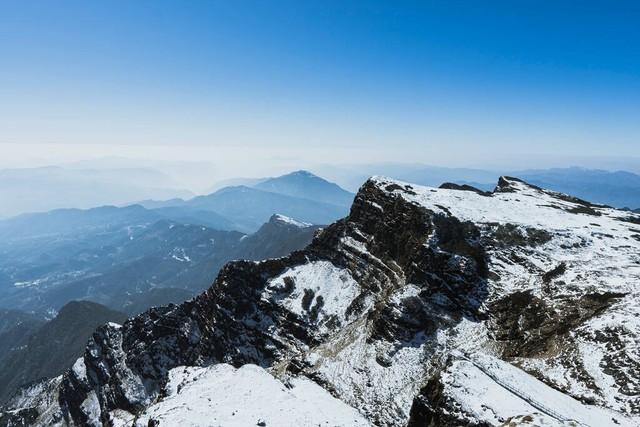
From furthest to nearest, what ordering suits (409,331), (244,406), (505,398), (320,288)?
1. (320,288)
2. (409,331)
3. (244,406)
4. (505,398)

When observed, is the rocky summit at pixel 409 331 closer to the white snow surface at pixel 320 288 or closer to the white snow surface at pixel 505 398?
the white snow surface at pixel 505 398

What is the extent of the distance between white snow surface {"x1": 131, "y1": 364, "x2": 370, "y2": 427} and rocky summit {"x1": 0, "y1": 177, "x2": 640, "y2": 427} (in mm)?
236

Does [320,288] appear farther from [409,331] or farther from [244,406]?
[244,406]

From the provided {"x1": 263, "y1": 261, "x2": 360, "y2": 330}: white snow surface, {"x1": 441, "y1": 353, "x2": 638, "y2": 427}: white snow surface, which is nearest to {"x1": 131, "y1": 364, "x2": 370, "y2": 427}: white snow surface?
{"x1": 441, "y1": 353, "x2": 638, "y2": 427}: white snow surface

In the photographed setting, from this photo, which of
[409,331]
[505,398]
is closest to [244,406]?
[505,398]

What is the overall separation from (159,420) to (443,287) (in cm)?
5103

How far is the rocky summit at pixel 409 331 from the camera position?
34.7 meters

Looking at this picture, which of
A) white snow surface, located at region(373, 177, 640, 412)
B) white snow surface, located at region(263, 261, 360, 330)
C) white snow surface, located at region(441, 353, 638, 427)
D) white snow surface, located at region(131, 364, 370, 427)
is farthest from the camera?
white snow surface, located at region(263, 261, 360, 330)

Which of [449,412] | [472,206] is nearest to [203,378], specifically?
[449,412]

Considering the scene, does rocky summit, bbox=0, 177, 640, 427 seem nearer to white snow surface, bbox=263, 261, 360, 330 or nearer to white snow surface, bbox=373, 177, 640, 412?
white snow surface, bbox=373, 177, 640, 412

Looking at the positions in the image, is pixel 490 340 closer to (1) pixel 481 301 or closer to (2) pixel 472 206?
(1) pixel 481 301

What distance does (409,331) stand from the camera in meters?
63.3

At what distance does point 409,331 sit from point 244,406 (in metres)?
34.1

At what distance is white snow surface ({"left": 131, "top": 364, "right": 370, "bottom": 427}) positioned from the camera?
117 feet
